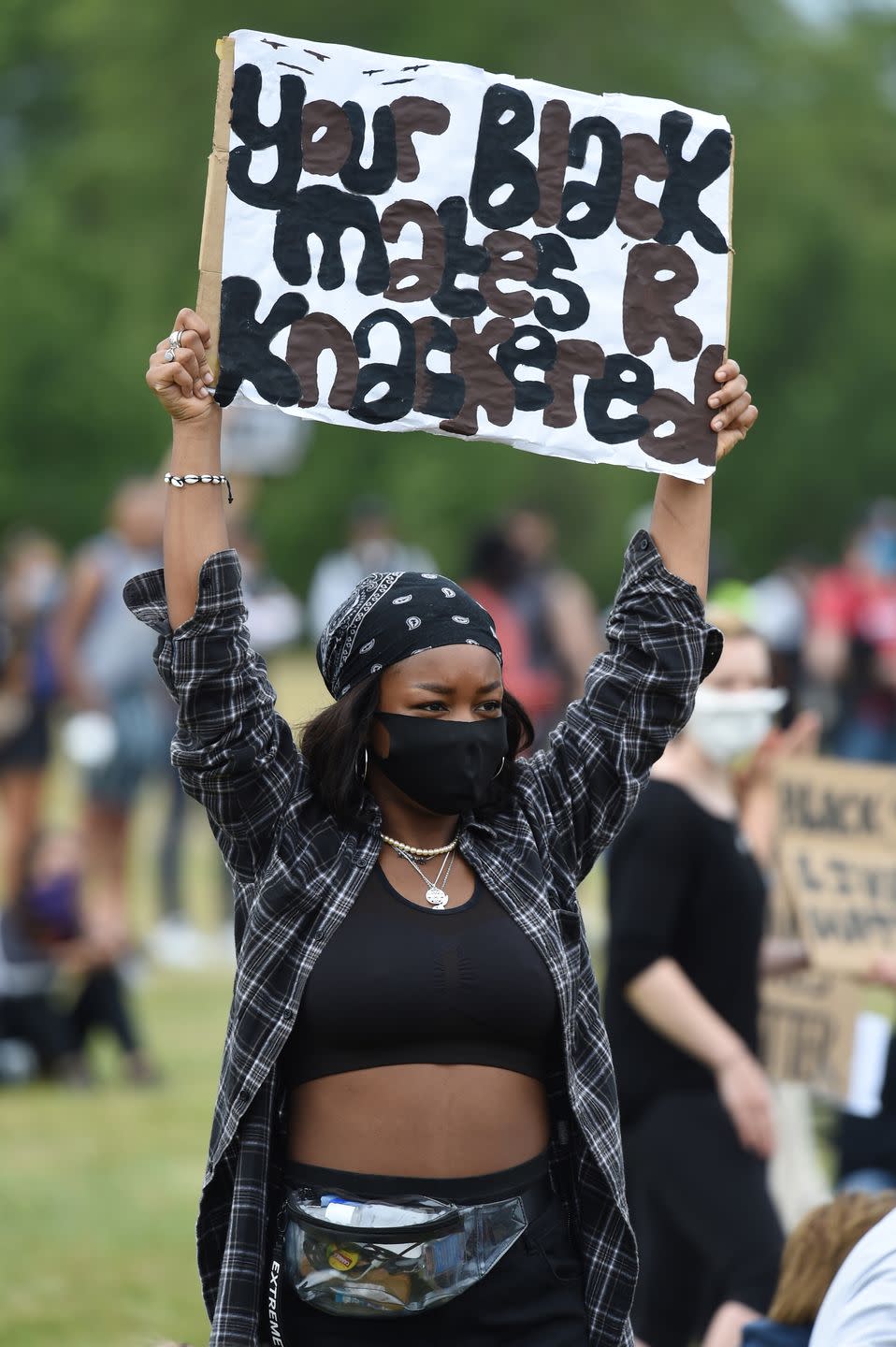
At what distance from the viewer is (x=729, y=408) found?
340 cm

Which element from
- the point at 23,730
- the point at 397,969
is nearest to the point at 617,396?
the point at 397,969

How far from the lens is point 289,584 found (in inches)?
1444

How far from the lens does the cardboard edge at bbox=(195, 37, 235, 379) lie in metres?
3.17

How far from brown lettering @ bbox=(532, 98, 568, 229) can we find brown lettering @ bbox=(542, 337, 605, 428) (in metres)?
0.21

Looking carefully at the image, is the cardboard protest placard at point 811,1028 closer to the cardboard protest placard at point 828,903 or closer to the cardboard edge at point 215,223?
the cardboard protest placard at point 828,903

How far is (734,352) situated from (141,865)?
71.5 ft

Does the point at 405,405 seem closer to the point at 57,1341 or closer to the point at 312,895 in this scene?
the point at 312,895

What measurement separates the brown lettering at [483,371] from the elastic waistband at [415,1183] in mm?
1169

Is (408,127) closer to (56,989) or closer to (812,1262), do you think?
(812,1262)

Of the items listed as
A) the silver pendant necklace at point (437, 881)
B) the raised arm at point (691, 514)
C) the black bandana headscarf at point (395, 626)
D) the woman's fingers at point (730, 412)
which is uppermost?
the woman's fingers at point (730, 412)

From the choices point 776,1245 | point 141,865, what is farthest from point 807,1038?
point 141,865

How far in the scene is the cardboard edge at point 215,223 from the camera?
125 inches

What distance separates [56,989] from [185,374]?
6.17 m

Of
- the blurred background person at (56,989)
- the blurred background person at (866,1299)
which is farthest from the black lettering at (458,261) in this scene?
the blurred background person at (56,989)
